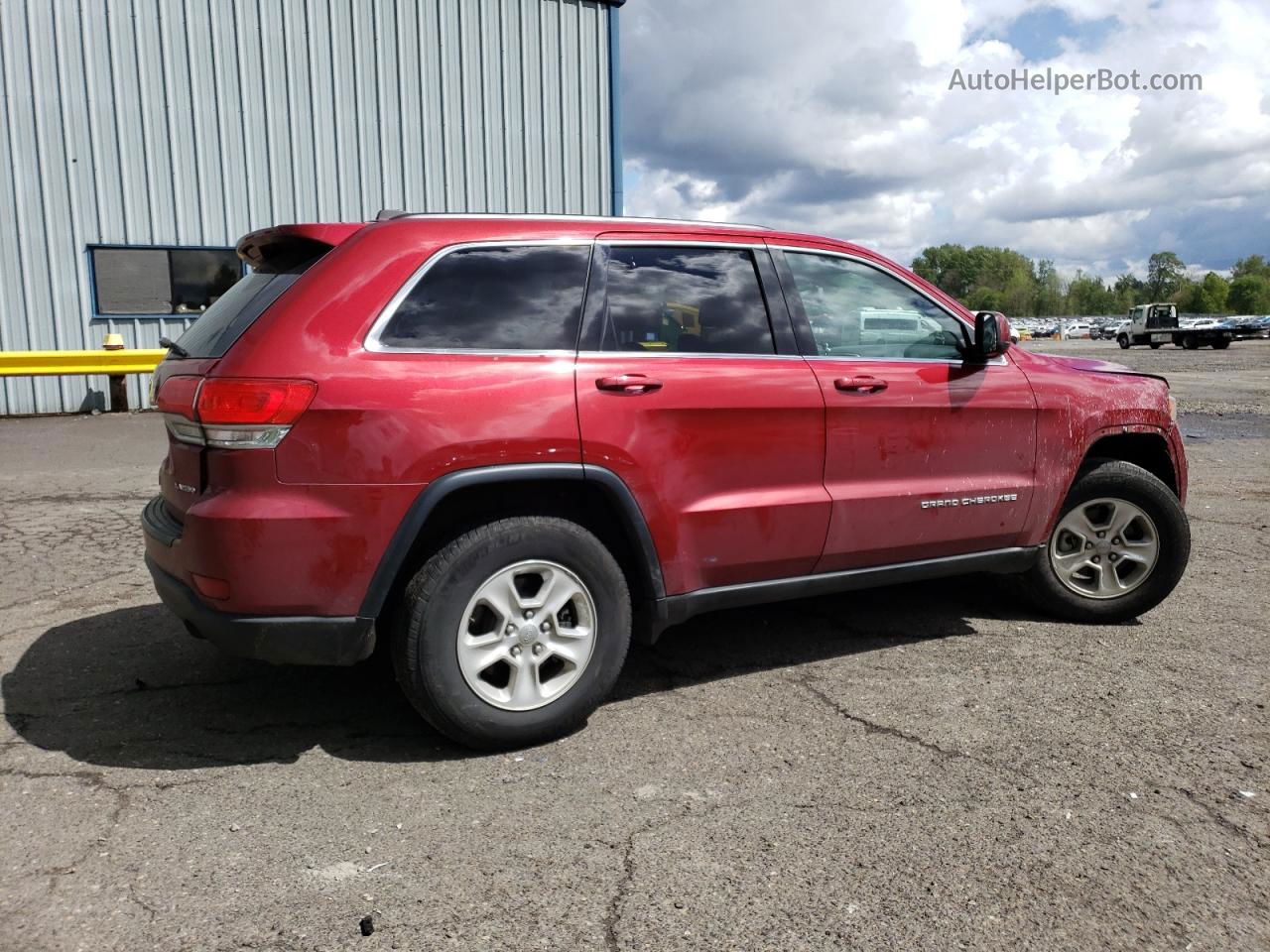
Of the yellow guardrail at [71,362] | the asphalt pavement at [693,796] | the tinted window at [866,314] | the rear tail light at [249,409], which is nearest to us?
the asphalt pavement at [693,796]

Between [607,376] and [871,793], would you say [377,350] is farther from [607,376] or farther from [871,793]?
[871,793]

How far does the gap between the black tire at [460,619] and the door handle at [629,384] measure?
48cm

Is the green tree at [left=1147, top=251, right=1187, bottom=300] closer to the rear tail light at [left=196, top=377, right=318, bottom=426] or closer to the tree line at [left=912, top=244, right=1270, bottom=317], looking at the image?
the tree line at [left=912, top=244, right=1270, bottom=317]

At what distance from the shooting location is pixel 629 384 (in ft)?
11.0

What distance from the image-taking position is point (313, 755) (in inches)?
128

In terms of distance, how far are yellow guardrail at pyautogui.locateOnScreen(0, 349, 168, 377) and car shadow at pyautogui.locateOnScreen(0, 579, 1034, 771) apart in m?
9.82

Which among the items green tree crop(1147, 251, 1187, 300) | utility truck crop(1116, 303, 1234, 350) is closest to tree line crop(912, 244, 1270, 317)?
green tree crop(1147, 251, 1187, 300)

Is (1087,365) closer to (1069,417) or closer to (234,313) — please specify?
(1069,417)

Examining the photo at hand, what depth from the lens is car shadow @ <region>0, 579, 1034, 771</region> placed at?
10.9 ft

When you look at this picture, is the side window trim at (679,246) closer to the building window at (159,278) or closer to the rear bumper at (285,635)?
the rear bumper at (285,635)

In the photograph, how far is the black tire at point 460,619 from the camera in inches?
121

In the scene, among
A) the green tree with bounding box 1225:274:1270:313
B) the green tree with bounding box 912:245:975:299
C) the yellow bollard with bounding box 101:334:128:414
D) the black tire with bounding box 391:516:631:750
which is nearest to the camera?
the black tire with bounding box 391:516:631:750

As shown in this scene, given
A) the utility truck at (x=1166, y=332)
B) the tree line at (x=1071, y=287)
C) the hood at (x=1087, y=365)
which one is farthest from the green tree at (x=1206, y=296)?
the hood at (x=1087, y=365)

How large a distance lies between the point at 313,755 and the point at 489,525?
0.98 m
